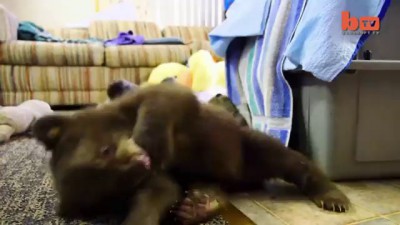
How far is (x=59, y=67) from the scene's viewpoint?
3.39 metres

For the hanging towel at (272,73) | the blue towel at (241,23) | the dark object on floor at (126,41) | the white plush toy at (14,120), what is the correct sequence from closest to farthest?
the hanging towel at (272,73)
the blue towel at (241,23)
the white plush toy at (14,120)
the dark object on floor at (126,41)

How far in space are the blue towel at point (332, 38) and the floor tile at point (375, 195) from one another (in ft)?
0.97

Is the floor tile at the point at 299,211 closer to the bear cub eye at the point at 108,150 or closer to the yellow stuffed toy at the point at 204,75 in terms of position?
the bear cub eye at the point at 108,150

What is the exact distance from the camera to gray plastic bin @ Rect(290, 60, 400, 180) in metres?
1.07

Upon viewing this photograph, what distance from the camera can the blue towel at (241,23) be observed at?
4.33ft

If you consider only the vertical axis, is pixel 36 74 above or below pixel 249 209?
above

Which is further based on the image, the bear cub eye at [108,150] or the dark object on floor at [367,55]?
the dark object on floor at [367,55]

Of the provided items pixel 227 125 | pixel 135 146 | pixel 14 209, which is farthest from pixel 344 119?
pixel 14 209

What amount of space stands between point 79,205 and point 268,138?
481 mm

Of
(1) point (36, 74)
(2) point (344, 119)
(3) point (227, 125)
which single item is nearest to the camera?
(3) point (227, 125)

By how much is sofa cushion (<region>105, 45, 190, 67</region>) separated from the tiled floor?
8.82ft

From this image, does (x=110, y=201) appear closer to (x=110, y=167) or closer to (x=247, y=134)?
(x=110, y=167)

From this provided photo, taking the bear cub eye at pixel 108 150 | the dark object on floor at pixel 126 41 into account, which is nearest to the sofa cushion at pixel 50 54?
the dark object on floor at pixel 126 41

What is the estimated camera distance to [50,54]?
333 cm
